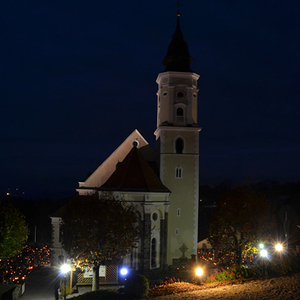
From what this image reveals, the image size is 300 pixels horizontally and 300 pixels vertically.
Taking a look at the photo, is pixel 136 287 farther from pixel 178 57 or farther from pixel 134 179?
pixel 178 57

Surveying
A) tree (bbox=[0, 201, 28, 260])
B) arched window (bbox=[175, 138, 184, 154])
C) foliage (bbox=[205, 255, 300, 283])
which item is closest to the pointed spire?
arched window (bbox=[175, 138, 184, 154])

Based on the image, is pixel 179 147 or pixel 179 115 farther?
pixel 179 115

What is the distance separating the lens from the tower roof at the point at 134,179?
32406 mm

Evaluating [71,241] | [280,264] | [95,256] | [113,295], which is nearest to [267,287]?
[280,264]

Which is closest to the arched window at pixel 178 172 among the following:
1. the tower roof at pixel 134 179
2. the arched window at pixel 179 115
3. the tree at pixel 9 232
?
the tower roof at pixel 134 179

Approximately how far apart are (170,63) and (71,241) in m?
21.9

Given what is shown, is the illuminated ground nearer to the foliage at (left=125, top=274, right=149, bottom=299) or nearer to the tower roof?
the foliage at (left=125, top=274, right=149, bottom=299)

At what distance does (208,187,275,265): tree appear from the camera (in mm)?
30547

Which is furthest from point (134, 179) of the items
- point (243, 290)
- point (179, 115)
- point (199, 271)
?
point (243, 290)

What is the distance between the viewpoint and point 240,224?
31047mm

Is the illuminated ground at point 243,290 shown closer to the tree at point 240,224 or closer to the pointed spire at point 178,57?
the tree at point 240,224

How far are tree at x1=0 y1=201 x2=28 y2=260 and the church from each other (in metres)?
4.79

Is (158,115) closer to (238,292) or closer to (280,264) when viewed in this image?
(280,264)

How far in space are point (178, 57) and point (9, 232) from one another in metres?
24.2
